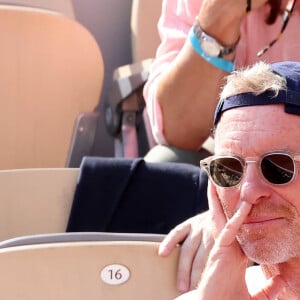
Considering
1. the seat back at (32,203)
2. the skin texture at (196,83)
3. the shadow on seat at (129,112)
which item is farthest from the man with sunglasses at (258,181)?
the shadow on seat at (129,112)

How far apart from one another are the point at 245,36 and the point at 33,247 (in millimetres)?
714

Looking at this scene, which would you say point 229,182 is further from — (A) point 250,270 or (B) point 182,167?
(B) point 182,167

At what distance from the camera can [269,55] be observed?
157 centimetres

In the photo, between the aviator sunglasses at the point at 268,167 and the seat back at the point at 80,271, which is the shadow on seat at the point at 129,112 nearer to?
the seat back at the point at 80,271

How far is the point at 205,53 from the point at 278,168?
0.65 metres

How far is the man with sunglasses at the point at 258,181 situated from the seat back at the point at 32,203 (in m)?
0.40

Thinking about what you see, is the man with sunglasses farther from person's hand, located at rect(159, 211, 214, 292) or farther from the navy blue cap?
person's hand, located at rect(159, 211, 214, 292)

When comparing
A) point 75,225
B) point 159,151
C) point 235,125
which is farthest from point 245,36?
point 235,125

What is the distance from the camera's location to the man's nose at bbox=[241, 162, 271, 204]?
37.4 inches

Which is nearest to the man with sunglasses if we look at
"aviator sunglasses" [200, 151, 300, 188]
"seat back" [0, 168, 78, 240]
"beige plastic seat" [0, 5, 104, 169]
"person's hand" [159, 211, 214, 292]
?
"aviator sunglasses" [200, 151, 300, 188]

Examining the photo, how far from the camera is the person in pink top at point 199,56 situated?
5.06 ft

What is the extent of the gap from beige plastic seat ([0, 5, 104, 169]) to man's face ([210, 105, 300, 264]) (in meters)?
1.06

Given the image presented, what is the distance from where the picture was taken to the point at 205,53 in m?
1.57

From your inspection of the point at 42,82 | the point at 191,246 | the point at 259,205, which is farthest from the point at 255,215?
the point at 42,82
